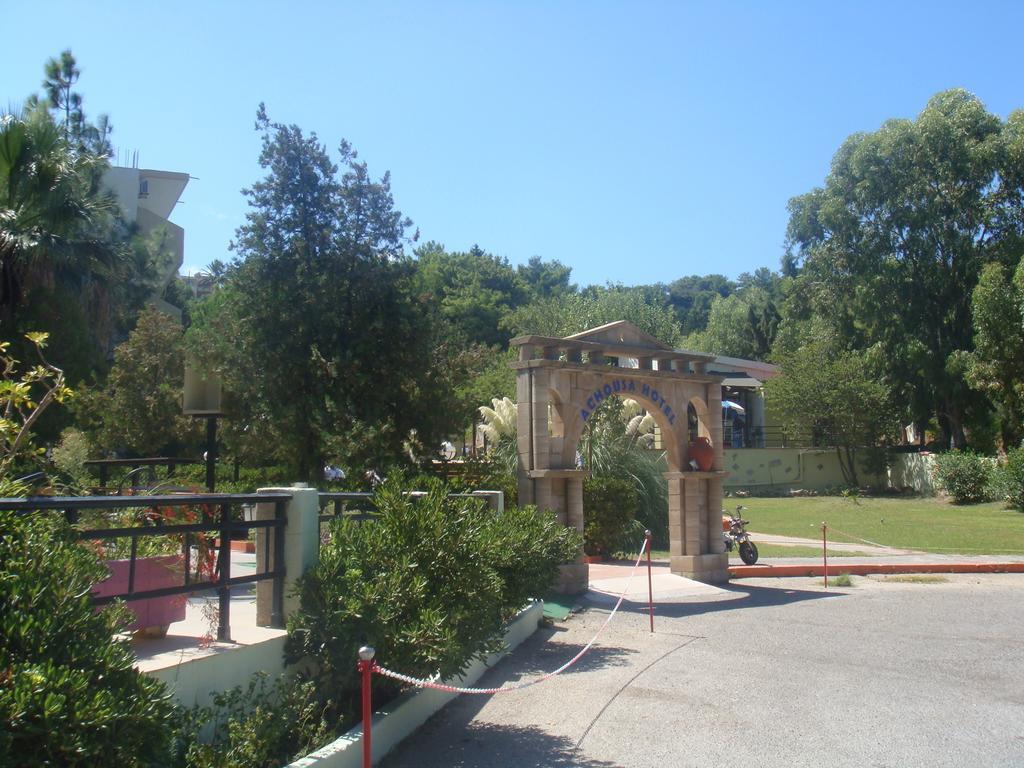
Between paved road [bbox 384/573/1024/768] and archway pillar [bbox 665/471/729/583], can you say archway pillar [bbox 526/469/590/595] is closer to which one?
paved road [bbox 384/573/1024/768]

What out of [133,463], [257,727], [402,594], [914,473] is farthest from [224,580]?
[914,473]

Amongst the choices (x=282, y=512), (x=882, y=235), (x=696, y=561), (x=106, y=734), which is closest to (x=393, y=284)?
(x=696, y=561)

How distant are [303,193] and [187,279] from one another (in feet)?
148

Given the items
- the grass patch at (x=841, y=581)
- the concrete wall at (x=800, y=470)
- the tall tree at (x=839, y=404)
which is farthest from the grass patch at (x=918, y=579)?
the tall tree at (x=839, y=404)

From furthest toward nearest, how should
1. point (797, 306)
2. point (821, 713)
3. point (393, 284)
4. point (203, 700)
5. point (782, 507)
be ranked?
A: point (797, 306) < point (782, 507) < point (393, 284) < point (821, 713) < point (203, 700)

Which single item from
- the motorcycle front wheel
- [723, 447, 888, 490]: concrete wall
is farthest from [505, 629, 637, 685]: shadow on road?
[723, 447, 888, 490]: concrete wall

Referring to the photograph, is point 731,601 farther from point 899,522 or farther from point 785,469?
point 785,469

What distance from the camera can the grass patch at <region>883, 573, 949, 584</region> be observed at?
663 inches

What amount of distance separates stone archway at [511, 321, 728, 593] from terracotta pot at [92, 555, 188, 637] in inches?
340

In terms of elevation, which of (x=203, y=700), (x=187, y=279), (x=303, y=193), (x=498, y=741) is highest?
(x=187, y=279)

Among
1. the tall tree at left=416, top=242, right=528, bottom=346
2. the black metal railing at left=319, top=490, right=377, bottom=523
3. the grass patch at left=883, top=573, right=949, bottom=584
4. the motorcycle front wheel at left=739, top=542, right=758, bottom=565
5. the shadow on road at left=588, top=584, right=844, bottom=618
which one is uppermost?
the tall tree at left=416, top=242, right=528, bottom=346

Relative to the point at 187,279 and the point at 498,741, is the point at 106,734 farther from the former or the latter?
the point at 187,279

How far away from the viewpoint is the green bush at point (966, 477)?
3456 centimetres

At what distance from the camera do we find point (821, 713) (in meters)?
7.55
